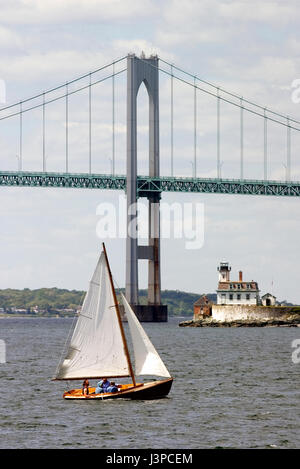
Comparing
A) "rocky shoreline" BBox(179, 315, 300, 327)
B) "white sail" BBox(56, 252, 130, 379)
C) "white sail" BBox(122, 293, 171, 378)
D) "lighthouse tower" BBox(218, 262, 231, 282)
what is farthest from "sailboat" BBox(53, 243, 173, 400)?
"lighthouse tower" BBox(218, 262, 231, 282)

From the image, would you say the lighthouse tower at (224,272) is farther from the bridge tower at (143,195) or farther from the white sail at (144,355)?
the white sail at (144,355)

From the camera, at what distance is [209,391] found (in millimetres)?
45500

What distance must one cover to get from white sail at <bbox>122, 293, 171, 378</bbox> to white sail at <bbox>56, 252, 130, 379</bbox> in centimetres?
78

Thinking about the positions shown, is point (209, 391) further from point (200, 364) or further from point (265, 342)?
point (265, 342)

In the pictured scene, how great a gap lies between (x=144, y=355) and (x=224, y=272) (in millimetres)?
87292

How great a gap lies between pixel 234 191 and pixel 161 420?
102m

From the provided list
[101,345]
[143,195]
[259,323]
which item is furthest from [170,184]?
[101,345]

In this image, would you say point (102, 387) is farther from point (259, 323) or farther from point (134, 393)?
point (259, 323)

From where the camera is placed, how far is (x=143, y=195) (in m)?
136

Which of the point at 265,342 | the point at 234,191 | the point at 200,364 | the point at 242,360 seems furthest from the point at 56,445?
the point at 234,191

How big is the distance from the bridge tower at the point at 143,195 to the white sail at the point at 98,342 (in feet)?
286

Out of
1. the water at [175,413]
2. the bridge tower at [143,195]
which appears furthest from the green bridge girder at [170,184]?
the water at [175,413]

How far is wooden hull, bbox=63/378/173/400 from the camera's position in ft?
132

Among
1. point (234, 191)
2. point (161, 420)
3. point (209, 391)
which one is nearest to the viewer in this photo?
point (161, 420)
